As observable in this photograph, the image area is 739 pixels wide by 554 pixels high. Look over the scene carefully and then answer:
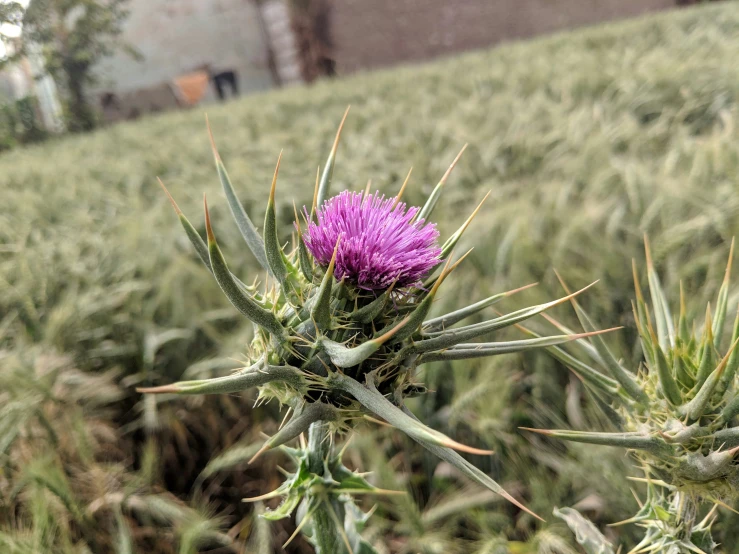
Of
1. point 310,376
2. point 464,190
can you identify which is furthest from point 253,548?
point 464,190

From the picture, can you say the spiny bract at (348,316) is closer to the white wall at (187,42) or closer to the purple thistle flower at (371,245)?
the purple thistle flower at (371,245)

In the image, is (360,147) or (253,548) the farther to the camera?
(360,147)

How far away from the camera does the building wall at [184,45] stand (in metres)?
11.3

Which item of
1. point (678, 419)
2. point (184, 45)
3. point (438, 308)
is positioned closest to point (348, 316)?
point (678, 419)

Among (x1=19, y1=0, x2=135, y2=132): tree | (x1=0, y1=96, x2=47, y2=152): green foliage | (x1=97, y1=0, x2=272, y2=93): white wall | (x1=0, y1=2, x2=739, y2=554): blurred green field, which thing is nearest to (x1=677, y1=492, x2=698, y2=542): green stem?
(x1=0, y1=2, x2=739, y2=554): blurred green field

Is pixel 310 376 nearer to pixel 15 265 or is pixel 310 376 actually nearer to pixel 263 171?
pixel 15 265

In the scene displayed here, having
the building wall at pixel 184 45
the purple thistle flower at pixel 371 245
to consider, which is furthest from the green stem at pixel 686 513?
the building wall at pixel 184 45

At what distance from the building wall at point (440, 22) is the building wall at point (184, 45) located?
204 centimetres

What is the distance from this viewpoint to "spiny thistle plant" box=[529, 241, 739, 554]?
21.0 inches

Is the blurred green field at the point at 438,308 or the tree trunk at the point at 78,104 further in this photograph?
the tree trunk at the point at 78,104

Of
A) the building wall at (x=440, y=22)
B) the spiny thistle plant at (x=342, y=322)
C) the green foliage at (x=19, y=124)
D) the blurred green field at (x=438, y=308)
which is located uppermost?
the building wall at (x=440, y=22)

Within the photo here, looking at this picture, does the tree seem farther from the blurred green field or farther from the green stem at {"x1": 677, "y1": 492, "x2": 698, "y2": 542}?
the green stem at {"x1": 677, "y1": 492, "x2": 698, "y2": 542}

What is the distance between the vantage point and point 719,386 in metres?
0.56

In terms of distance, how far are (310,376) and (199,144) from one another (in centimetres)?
447
